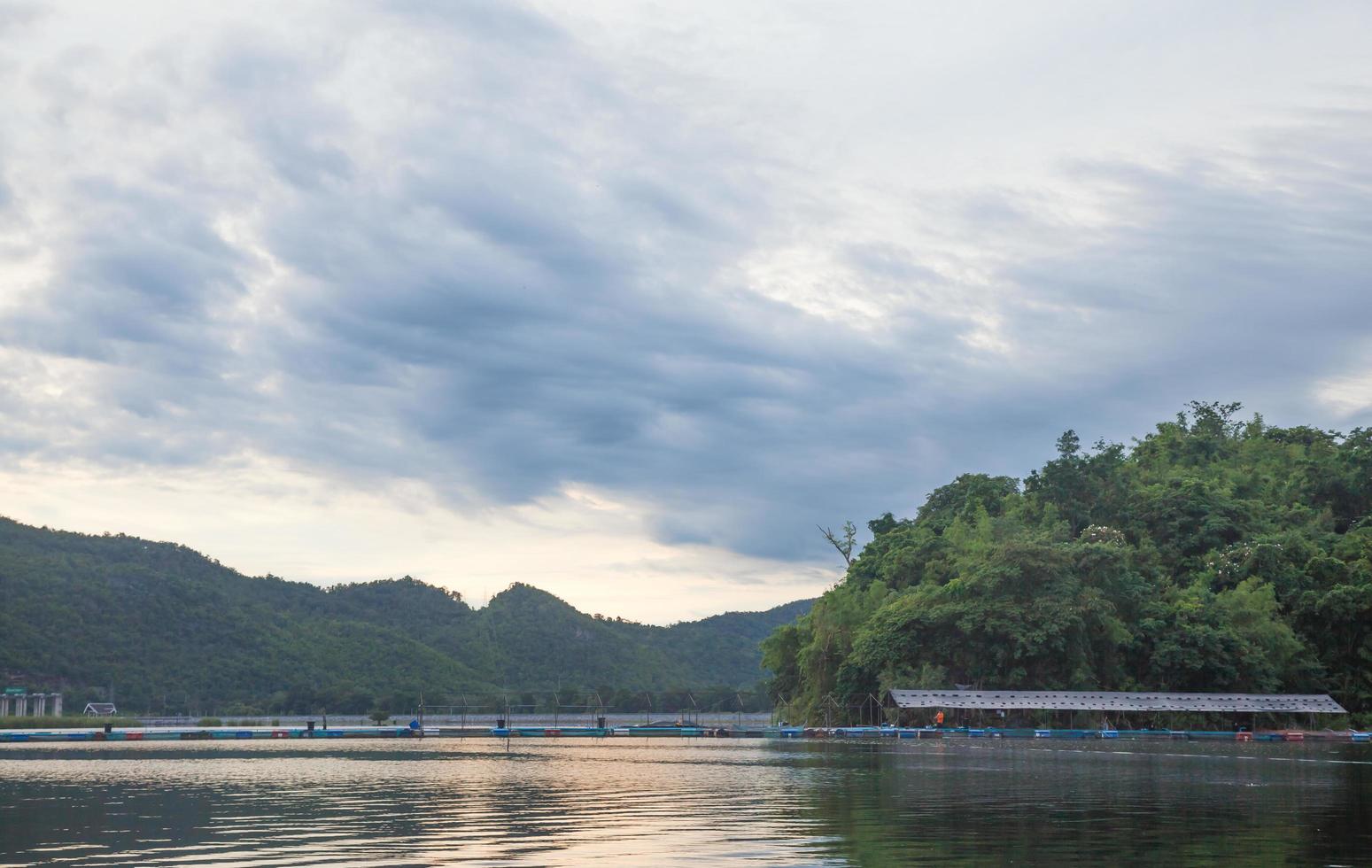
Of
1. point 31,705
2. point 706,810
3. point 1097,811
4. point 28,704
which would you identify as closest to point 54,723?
point 28,704

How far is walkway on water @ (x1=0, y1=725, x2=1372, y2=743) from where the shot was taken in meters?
70.5

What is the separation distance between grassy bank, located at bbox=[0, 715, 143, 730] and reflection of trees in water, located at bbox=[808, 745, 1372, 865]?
68409 millimetres

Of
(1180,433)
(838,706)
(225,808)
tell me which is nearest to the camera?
(225,808)

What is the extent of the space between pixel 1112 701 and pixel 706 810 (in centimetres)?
5000

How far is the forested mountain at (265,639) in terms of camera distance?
10919cm

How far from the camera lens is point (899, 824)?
2384 centimetres

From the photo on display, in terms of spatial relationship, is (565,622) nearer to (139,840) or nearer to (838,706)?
(838,706)

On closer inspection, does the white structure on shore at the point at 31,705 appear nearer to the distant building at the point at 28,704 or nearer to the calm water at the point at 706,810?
the distant building at the point at 28,704

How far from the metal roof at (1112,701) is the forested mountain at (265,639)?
69494mm

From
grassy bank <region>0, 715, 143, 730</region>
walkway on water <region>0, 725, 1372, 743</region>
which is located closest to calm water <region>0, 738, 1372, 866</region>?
walkway on water <region>0, 725, 1372, 743</region>

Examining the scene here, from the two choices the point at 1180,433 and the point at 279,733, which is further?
the point at 1180,433

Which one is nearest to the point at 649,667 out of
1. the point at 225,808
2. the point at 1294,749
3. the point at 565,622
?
the point at 565,622

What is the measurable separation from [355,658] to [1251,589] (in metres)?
88.8

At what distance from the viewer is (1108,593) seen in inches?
3108
